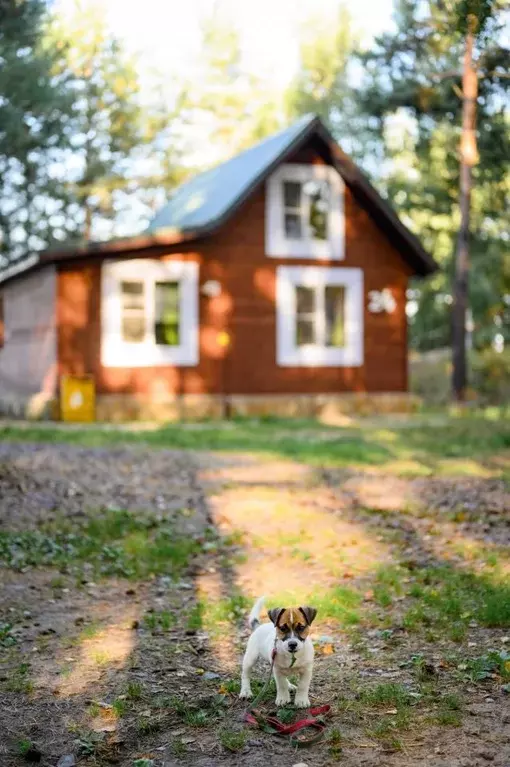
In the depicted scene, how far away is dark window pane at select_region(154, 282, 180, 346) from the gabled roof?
1090 mm

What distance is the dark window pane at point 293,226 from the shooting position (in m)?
22.8

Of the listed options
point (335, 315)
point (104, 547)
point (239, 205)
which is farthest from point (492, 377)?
point (104, 547)

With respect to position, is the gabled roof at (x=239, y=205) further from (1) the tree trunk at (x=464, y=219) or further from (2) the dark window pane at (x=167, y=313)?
(2) the dark window pane at (x=167, y=313)

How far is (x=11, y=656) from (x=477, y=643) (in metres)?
2.90

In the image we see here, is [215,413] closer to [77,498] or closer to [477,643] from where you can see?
[77,498]

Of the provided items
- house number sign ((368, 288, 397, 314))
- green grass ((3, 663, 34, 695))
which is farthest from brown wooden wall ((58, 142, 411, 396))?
green grass ((3, 663, 34, 695))

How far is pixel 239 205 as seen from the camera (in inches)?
835

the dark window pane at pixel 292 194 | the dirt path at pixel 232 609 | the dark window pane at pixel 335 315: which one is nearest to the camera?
the dirt path at pixel 232 609

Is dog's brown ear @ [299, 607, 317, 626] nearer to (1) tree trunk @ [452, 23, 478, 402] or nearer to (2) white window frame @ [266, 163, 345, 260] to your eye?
(2) white window frame @ [266, 163, 345, 260]

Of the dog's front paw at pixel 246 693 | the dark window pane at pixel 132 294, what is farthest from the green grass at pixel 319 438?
the dog's front paw at pixel 246 693

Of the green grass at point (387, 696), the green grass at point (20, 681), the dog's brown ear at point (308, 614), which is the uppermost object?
the dog's brown ear at point (308, 614)

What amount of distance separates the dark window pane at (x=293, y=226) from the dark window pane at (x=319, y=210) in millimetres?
320

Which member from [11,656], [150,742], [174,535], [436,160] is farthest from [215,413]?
[436,160]

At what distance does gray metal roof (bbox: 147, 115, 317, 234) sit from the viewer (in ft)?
69.4
